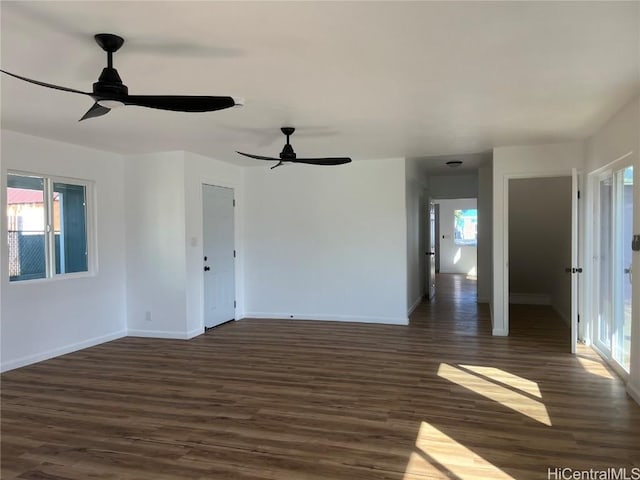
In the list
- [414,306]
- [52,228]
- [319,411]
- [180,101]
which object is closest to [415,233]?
[414,306]

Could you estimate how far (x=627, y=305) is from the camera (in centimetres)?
409

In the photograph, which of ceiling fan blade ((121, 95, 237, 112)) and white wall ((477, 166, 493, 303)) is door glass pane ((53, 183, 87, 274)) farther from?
white wall ((477, 166, 493, 303))

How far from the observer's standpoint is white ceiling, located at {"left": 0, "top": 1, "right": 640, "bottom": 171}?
2.14 meters

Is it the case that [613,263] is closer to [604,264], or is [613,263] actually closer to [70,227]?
[604,264]

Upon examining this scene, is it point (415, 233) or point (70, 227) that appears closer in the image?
point (70, 227)

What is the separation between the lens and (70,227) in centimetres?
536

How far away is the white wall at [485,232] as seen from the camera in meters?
8.12

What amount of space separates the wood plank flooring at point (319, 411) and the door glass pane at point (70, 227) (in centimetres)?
110

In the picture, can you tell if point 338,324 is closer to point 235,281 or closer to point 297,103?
point 235,281

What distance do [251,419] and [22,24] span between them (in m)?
2.84

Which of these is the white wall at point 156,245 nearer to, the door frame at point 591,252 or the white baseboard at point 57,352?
the white baseboard at point 57,352

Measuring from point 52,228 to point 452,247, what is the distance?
11.6 m

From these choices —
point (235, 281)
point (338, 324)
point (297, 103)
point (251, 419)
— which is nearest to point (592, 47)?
point (297, 103)

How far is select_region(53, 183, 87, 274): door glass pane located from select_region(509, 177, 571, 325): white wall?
21.5ft
